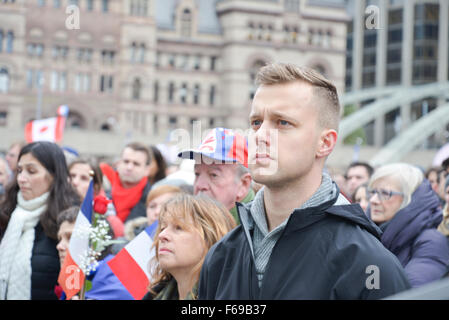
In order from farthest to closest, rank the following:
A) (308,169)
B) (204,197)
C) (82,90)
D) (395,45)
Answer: (395,45), (82,90), (204,197), (308,169)

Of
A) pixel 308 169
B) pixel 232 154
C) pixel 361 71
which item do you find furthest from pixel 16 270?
pixel 361 71

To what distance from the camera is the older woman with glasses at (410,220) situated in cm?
426

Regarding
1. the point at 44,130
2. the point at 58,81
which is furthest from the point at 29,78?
the point at 44,130

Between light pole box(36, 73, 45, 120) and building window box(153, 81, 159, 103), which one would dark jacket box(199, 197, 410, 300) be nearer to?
light pole box(36, 73, 45, 120)

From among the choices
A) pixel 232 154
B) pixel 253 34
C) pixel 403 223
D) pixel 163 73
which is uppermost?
pixel 253 34

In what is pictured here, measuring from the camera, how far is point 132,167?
700 centimetres

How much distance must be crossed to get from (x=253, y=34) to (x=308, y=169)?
55.3m

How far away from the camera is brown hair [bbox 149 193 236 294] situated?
3541mm

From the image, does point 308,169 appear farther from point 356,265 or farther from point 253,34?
point 253,34

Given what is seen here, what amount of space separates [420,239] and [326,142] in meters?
2.40

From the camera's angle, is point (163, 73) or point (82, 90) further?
point (163, 73)

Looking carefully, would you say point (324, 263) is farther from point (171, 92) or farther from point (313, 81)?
point (171, 92)

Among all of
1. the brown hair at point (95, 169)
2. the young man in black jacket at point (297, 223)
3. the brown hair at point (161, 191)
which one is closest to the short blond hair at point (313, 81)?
the young man in black jacket at point (297, 223)

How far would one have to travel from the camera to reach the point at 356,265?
81.1 inches
